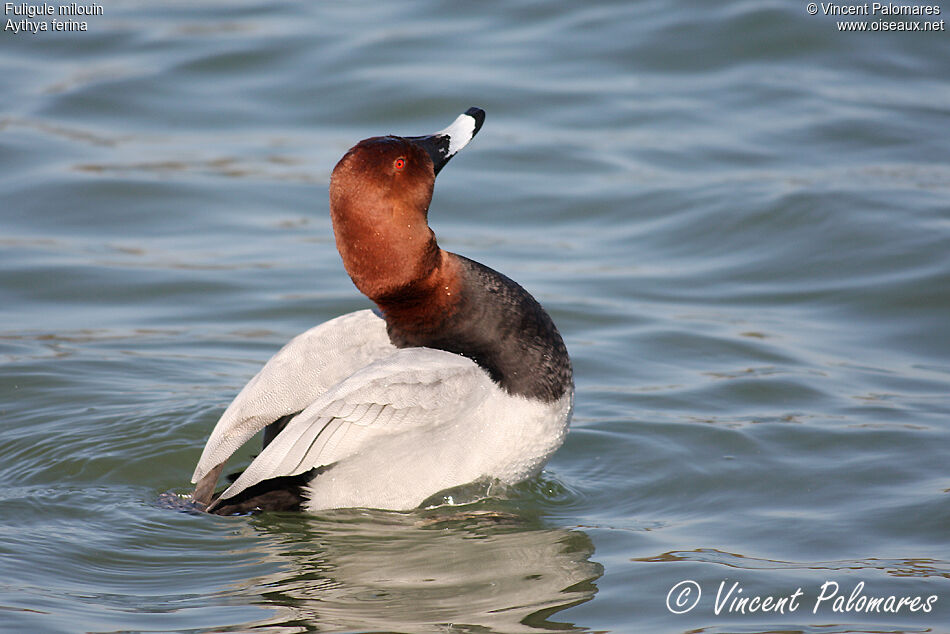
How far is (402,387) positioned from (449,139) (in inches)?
40.4

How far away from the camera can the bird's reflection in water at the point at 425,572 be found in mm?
3633

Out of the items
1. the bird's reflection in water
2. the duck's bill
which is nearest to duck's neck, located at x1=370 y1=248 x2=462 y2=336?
the duck's bill

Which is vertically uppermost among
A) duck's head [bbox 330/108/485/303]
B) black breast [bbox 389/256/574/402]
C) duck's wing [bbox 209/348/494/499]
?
duck's head [bbox 330/108/485/303]

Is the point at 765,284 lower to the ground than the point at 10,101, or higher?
lower

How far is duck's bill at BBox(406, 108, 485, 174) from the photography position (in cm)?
443

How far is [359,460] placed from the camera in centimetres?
423

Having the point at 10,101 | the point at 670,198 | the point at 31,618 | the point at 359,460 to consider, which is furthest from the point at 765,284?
the point at 10,101

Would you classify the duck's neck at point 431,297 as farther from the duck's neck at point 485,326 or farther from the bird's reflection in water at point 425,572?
the bird's reflection in water at point 425,572

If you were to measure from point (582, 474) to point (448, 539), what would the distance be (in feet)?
3.07

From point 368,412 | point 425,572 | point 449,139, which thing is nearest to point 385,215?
point 449,139

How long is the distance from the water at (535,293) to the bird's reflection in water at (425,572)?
14 millimetres

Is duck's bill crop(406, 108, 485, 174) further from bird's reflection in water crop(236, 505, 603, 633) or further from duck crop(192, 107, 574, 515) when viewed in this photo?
bird's reflection in water crop(236, 505, 603, 633)

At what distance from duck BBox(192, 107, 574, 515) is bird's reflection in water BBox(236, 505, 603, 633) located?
101mm

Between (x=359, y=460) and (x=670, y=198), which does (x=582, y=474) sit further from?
(x=670, y=198)
